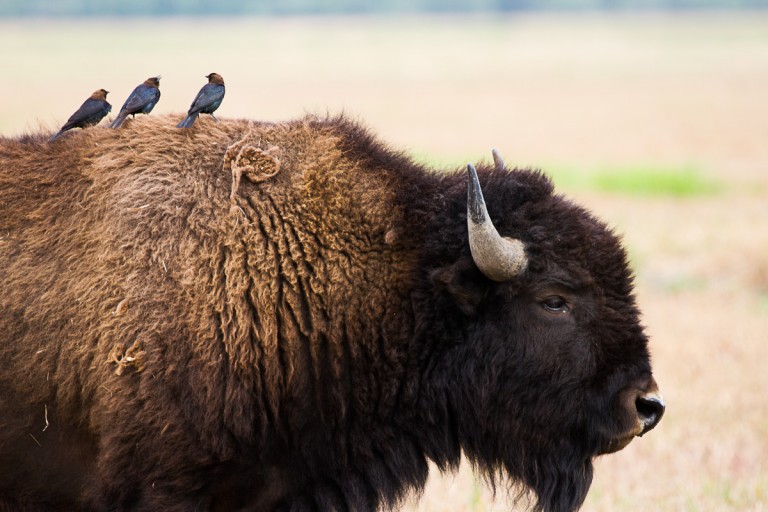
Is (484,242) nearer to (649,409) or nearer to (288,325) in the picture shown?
(288,325)

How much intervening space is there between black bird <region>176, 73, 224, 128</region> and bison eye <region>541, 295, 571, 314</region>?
1851mm

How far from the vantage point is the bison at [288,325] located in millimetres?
4516

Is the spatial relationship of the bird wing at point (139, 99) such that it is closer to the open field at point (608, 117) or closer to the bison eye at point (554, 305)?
the open field at point (608, 117)

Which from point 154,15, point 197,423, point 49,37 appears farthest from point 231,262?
point 154,15

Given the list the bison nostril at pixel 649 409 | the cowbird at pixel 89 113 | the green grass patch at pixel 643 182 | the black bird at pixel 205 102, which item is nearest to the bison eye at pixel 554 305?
the bison nostril at pixel 649 409

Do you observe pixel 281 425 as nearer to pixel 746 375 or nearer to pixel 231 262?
pixel 231 262

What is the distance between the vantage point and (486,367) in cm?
495

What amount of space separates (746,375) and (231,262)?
6.27 metres

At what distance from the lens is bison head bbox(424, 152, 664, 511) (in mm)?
4906

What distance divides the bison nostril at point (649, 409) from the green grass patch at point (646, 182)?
1605cm

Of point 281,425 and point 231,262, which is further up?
point 231,262

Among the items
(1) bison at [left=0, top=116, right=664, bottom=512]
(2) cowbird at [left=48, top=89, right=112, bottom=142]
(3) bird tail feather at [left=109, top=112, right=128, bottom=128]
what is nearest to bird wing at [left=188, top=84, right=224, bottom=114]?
(1) bison at [left=0, top=116, right=664, bottom=512]

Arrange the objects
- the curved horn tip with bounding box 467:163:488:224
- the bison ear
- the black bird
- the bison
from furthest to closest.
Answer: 1. the black bird
2. the bison ear
3. the curved horn tip with bounding box 467:163:488:224
4. the bison

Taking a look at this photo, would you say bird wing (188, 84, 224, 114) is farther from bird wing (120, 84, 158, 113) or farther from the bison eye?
the bison eye
